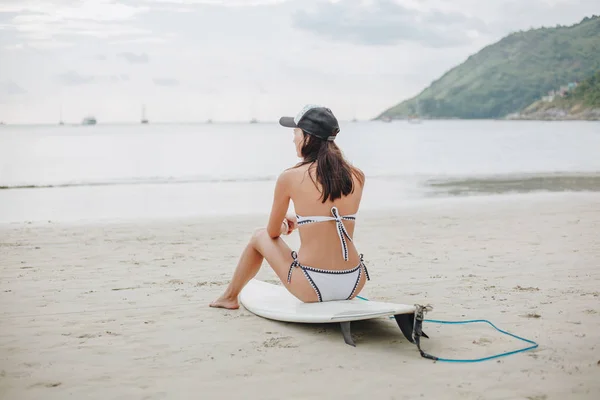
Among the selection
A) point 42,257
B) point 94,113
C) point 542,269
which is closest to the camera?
point 542,269

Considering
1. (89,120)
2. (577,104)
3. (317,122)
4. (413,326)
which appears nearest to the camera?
(413,326)

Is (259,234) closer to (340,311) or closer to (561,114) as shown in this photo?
(340,311)

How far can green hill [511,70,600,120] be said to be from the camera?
329 feet

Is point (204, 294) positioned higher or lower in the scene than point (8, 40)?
lower

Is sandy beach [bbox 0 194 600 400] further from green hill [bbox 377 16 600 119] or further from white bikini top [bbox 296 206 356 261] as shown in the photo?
green hill [bbox 377 16 600 119]

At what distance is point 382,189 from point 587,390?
14.7 metres

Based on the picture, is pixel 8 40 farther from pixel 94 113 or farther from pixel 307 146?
pixel 94 113

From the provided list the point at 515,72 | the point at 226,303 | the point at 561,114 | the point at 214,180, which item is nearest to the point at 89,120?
the point at 561,114

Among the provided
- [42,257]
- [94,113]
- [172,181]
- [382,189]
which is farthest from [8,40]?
[94,113]

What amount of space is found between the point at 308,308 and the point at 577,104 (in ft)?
364

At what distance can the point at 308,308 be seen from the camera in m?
4.17

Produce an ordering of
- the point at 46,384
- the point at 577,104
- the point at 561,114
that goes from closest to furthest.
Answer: the point at 46,384
the point at 577,104
the point at 561,114

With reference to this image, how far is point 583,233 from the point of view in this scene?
26.6ft

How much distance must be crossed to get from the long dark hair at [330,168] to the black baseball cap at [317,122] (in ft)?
0.17
